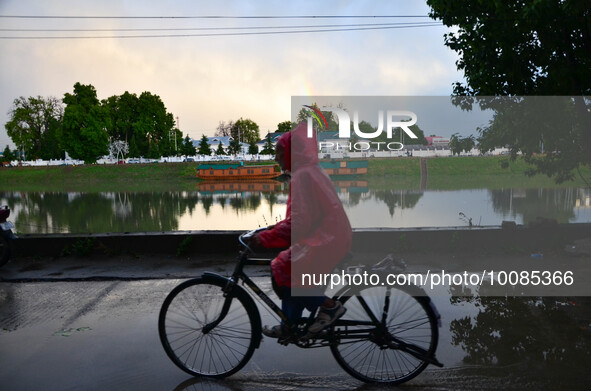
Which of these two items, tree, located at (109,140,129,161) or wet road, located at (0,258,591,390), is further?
tree, located at (109,140,129,161)

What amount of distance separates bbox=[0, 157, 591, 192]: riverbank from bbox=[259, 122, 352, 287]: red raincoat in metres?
38.4

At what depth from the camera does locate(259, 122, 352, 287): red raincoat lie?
10.3 ft

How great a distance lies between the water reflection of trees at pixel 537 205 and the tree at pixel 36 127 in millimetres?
69829

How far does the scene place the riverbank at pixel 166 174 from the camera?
4338cm

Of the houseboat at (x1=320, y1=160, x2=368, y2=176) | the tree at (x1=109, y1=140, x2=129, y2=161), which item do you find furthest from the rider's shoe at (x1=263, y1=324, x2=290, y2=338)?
the tree at (x1=109, y1=140, x2=129, y2=161)

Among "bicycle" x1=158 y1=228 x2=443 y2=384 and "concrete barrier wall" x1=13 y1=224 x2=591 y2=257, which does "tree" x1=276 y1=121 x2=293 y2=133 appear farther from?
"bicycle" x1=158 y1=228 x2=443 y2=384

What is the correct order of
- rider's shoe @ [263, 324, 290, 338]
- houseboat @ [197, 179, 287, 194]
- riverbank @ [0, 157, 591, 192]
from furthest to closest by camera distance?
1. riverbank @ [0, 157, 591, 192]
2. houseboat @ [197, 179, 287, 194]
3. rider's shoe @ [263, 324, 290, 338]

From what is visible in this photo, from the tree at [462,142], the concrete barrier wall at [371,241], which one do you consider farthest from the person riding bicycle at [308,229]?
the tree at [462,142]

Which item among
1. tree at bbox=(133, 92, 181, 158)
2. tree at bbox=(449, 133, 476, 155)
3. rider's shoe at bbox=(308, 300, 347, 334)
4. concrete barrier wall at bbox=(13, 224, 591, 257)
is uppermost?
tree at bbox=(133, 92, 181, 158)

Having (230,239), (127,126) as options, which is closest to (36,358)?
(230,239)

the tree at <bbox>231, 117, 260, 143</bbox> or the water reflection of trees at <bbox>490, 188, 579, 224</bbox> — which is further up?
the tree at <bbox>231, 117, 260, 143</bbox>

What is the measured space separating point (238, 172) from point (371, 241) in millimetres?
48683

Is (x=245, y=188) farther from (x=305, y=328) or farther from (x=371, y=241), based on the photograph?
(x=305, y=328)

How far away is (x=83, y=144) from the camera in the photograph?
63406mm
